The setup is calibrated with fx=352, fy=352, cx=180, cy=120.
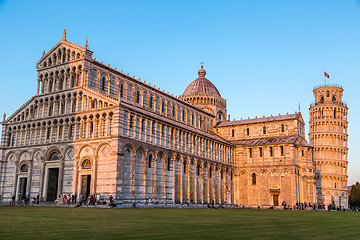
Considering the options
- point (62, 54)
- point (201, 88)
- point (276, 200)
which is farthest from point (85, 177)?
point (201, 88)

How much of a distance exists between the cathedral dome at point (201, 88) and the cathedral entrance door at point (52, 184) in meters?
37.5

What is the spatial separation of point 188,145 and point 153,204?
12.4 m

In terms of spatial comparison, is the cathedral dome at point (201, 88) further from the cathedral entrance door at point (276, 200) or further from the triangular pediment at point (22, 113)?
the triangular pediment at point (22, 113)

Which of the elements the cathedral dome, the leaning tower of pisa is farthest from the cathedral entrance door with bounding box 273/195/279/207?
the leaning tower of pisa

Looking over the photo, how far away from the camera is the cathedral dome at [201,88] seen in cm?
7662

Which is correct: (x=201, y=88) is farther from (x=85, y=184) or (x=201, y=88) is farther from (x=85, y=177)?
(x=85, y=184)

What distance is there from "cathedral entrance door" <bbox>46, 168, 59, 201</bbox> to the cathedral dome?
123 feet

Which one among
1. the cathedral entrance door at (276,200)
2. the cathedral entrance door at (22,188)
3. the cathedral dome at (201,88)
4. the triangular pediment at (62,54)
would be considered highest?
the cathedral dome at (201,88)

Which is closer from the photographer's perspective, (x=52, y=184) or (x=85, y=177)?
(x=85, y=177)

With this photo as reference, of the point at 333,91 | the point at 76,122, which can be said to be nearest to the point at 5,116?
the point at 76,122

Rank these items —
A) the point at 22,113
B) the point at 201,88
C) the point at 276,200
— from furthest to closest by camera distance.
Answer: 1. the point at 201,88
2. the point at 276,200
3. the point at 22,113

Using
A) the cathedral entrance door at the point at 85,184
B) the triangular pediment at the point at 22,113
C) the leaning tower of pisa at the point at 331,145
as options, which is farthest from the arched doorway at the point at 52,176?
the leaning tower of pisa at the point at 331,145

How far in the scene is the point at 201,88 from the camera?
77438 millimetres

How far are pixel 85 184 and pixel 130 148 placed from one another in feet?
23.4
